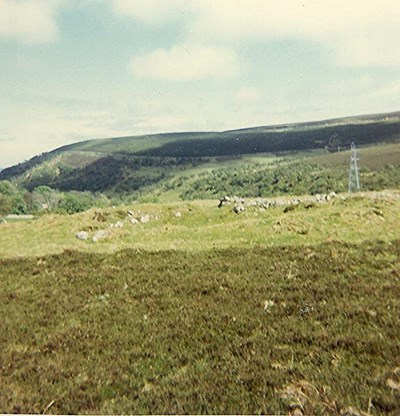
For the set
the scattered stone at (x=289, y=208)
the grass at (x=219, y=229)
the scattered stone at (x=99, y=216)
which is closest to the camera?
the grass at (x=219, y=229)

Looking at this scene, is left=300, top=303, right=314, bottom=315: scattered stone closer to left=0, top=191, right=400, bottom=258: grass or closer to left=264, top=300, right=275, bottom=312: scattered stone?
left=264, top=300, right=275, bottom=312: scattered stone

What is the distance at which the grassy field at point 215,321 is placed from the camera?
20.1 feet

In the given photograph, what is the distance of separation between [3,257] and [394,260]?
1290cm

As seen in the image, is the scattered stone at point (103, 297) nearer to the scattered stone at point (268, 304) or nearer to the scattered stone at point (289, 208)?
the scattered stone at point (268, 304)

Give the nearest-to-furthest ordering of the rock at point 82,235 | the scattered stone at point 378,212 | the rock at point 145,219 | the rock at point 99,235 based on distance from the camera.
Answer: the scattered stone at point 378,212
the rock at point 99,235
the rock at point 82,235
the rock at point 145,219

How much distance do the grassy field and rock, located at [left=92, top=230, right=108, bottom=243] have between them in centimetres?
93

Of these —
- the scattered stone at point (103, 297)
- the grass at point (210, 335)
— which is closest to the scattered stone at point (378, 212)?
the grass at point (210, 335)

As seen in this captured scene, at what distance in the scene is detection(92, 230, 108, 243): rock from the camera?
17.2 meters

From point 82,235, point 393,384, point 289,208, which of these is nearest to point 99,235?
point 82,235

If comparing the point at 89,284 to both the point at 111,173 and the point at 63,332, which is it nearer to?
the point at 63,332

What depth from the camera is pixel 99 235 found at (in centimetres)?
1770

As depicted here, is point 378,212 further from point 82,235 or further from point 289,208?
point 82,235

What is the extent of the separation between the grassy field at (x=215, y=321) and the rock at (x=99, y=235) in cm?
93

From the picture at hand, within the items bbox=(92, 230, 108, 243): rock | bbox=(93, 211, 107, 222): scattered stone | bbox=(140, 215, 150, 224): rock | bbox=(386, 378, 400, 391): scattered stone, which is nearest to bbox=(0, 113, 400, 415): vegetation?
bbox=(386, 378, 400, 391): scattered stone
